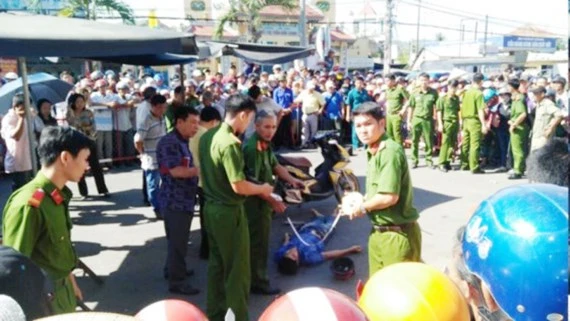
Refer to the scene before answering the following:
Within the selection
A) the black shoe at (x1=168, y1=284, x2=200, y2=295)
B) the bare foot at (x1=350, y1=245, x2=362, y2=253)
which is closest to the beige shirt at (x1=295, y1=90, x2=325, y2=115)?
the bare foot at (x1=350, y1=245, x2=362, y2=253)

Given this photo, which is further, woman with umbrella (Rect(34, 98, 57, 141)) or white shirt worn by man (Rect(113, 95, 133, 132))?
white shirt worn by man (Rect(113, 95, 133, 132))

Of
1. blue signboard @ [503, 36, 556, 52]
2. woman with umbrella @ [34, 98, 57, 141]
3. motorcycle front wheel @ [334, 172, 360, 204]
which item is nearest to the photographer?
motorcycle front wheel @ [334, 172, 360, 204]

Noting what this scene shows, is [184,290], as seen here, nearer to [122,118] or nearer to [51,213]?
[51,213]

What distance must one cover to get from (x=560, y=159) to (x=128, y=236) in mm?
5552

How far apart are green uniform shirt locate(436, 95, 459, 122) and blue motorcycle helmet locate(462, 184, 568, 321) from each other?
9.52 m

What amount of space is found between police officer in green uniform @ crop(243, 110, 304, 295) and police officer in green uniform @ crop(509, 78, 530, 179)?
6641 millimetres

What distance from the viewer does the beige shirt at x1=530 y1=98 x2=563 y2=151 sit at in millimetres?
9305

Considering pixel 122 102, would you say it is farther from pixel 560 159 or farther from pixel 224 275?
pixel 560 159

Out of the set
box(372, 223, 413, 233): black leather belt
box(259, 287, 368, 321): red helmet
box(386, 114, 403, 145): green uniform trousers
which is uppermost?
box(259, 287, 368, 321): red helmet

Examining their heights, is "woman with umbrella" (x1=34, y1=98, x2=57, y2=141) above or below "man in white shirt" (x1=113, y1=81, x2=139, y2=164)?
above

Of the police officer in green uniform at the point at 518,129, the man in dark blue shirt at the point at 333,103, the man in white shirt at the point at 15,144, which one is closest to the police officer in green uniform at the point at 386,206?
the man in white shirt at the point at 15,144

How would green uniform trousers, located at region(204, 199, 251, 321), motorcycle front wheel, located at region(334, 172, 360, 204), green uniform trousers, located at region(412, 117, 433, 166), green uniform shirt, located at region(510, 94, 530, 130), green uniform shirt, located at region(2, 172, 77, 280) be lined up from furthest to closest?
1. green uniform trousers, located at region(412, 117, 433, 166)
2. green uniform shirt, located at region(510, 94, 530, 130)
3. motorcycle front wheel, located at region(334, 172, 360, 204)
4. green uniform trousers, located at region(204, 199, 251, 321)
5. green uniform shirt, located at region(2, 172, 77, 280)

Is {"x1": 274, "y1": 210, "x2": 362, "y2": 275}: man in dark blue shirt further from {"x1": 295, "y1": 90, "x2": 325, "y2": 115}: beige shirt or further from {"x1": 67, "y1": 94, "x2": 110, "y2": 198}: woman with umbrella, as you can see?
{"x1": 295, "y1": 90, "x2": 325, "y2": 115}: beige shirt

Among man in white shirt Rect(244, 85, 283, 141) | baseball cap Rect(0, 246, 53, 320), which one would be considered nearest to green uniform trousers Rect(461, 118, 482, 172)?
man in white shirt Rect(244, 85, 283, 141)
